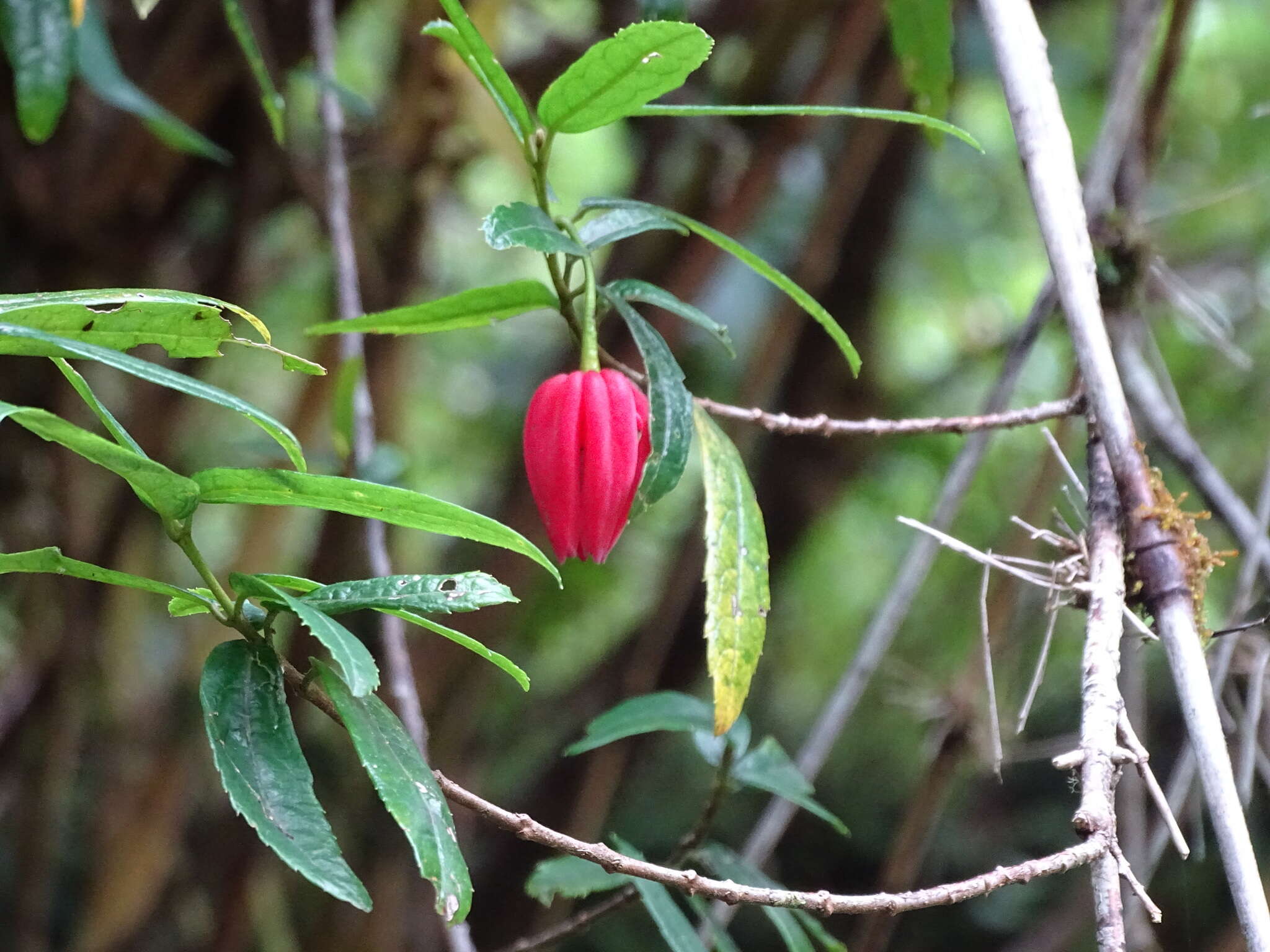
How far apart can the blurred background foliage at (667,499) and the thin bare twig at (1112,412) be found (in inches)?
17.3

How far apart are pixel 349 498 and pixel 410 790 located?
0.09 m

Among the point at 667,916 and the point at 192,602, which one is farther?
the point at 667,916

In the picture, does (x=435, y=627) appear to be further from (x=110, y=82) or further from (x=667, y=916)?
(x=110, y=82)

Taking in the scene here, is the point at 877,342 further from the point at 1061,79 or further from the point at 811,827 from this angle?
the point at 811,827

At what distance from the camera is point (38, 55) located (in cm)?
62

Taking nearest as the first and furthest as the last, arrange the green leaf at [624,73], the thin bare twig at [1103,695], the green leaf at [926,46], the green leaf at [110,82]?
the thin bare twig at [1103,695], the green leaf at [624,73], the green leaf at [926,46], the green leaf at [110,82]

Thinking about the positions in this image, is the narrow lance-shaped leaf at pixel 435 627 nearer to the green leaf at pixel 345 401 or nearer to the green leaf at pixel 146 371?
the green leaf at pixel 146 371

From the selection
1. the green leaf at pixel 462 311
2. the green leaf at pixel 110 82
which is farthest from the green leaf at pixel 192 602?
the green leaf at pixel 110 82

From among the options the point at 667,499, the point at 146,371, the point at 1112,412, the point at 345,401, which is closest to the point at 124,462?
the point at 146,371

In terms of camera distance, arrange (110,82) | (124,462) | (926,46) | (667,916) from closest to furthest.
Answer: (124,462)
(667,916)
(926,46)
(110,82)

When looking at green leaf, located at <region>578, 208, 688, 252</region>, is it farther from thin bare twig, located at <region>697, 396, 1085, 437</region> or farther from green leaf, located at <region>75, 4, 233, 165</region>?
green leaf, located at <region>75, 4, 233, 165</region>

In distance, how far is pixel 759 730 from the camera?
1.70 meters

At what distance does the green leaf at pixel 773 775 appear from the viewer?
24.2 inches

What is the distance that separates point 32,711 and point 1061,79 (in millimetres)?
1554
